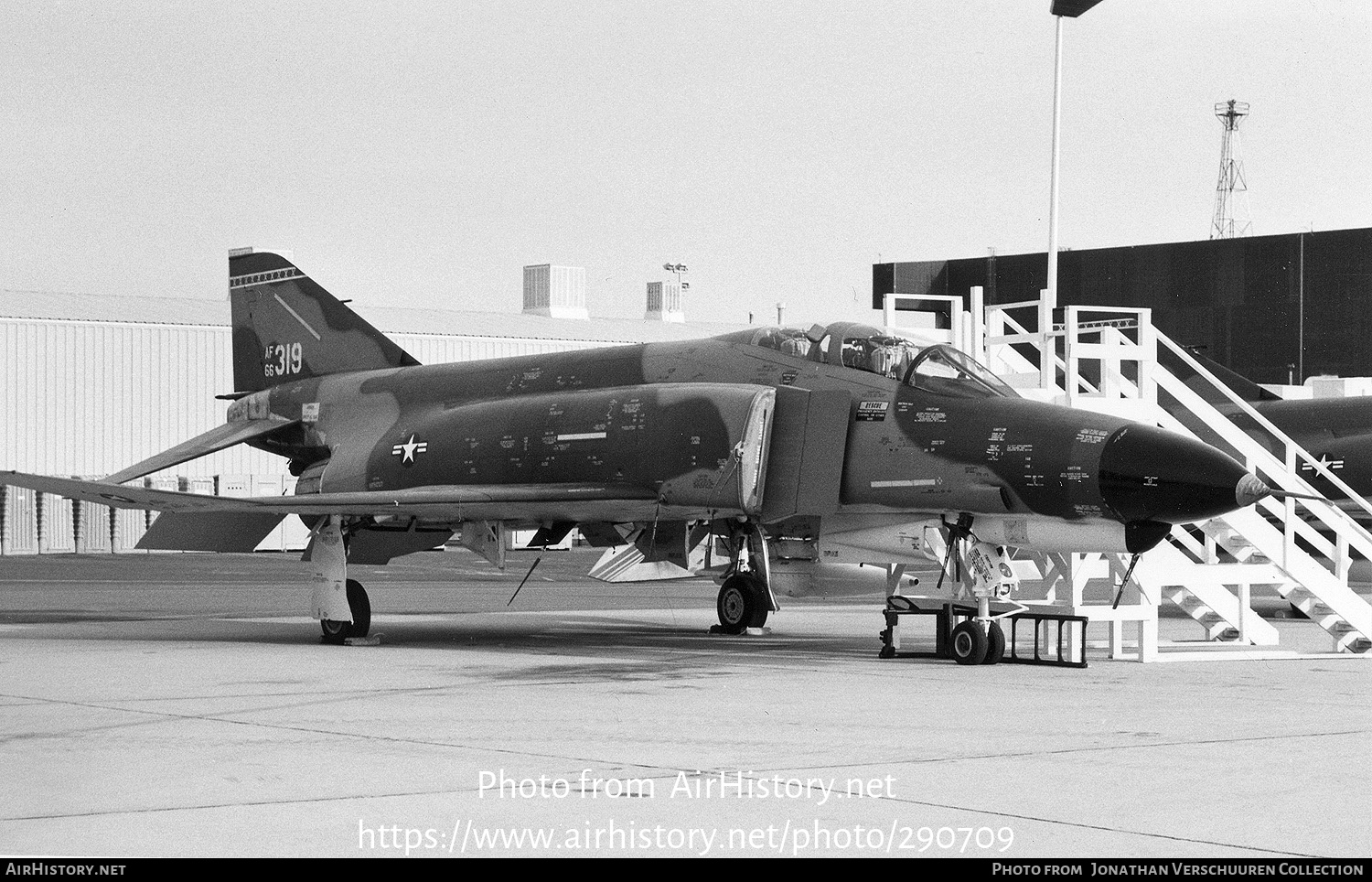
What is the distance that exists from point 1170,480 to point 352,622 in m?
7.71

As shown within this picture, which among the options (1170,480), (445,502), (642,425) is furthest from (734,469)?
(1170,480)

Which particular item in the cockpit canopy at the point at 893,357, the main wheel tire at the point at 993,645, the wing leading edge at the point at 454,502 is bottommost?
the main wheel tire at the point at 993,645

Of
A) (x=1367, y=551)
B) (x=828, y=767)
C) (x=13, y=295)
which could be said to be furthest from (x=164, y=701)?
(x=13, y=295)

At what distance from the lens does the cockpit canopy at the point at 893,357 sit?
14500mm

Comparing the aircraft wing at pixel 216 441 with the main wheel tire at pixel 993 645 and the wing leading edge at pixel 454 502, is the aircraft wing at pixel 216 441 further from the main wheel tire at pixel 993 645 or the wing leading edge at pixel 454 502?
the main wheel tire at pixel 993 645

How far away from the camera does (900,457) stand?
14.3 meters

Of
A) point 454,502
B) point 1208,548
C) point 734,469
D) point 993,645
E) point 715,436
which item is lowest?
point 993,645

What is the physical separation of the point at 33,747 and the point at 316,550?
836cm

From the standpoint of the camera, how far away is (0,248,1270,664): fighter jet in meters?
13.4

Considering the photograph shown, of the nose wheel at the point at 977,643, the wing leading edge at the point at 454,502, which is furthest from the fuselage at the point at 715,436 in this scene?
the nose wheel at the point at 977,643

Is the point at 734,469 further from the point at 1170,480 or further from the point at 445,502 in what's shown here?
the point at 1170,480

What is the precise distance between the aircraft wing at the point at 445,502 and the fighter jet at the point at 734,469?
27mm

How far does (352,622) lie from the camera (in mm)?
16266

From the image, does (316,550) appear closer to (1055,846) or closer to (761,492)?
(761,492)
